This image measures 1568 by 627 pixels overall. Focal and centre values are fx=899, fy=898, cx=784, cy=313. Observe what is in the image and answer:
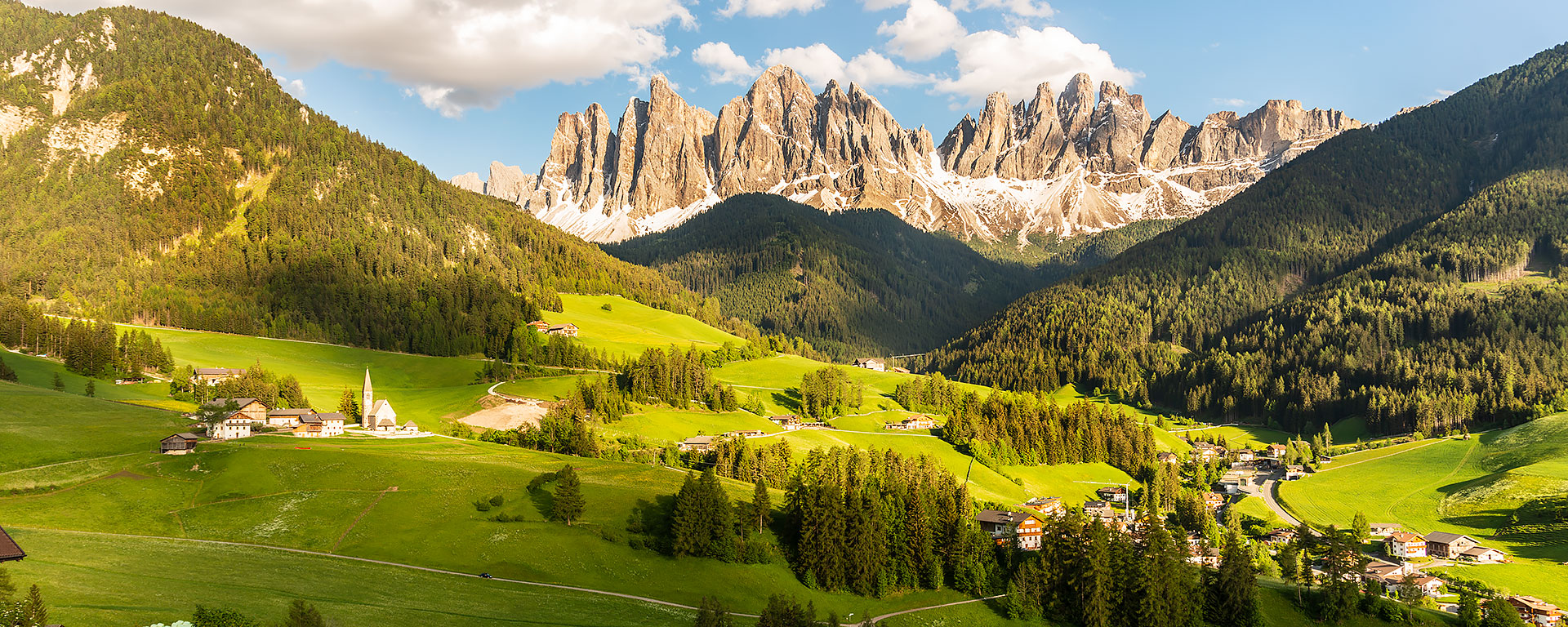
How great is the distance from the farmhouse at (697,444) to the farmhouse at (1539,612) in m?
89.7

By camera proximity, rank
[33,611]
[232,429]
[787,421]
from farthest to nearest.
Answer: [787,421], [232,429], [33,611]

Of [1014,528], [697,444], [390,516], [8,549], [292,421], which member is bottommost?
[1014,528]

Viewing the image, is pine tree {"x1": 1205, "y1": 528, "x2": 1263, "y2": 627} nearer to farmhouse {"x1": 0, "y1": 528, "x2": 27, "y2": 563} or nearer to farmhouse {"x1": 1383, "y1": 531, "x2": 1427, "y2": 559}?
farmhouse {"x1": 1383, "y1": 531, "x2": 1427, "y2": 559}

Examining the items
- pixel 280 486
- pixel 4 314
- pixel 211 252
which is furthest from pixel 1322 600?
pixel 211 252

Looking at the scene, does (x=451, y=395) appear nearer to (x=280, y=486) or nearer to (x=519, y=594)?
(x=280, y=486)

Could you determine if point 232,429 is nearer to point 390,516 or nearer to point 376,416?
point 376,416

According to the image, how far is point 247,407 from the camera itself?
108 metres

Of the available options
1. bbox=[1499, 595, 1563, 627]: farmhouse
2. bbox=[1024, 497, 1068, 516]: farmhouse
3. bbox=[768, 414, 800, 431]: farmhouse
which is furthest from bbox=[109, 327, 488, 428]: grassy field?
bbox=[1499, 595, 1563, 627]: farmhouse

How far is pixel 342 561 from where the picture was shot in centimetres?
6356

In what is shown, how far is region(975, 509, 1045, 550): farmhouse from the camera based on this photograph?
325 ft

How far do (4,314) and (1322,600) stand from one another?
18063cm

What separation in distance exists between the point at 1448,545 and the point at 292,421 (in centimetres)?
13491

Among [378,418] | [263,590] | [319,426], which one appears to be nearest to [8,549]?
[263,590]

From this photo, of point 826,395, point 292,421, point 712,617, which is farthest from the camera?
point 826,395
